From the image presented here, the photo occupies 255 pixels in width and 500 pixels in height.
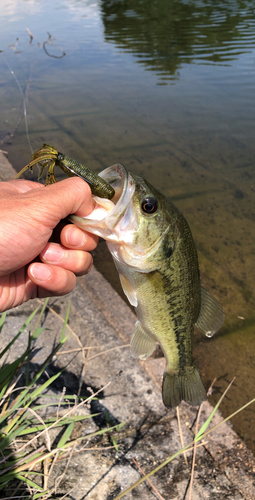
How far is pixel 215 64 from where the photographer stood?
11094 millimetres

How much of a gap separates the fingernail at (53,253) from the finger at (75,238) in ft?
0.26

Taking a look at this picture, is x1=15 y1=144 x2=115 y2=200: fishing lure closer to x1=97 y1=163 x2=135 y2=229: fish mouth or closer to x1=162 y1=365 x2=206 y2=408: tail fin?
x1=97 y1=163 x2=135 y2=229: fish mouth

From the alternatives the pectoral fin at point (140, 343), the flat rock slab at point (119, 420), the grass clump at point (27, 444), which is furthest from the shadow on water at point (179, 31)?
the grass clump at point (27, 444)

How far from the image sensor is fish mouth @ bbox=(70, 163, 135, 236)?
1683 millimetres

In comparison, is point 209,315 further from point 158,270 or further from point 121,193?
point 121,193

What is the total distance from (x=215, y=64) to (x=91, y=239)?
11.4m

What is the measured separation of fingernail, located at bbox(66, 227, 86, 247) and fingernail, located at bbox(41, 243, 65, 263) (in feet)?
0.37

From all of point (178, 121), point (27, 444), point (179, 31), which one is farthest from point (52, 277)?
point (179, 31)

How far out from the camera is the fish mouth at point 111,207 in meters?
1.68

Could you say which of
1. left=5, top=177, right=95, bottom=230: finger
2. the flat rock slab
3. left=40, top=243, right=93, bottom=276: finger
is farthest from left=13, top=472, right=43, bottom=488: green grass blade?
left=5, top=177, right=95, bottom=230: finger

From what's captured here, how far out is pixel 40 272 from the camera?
1991 mm

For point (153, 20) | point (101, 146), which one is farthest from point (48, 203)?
point (153, 20)

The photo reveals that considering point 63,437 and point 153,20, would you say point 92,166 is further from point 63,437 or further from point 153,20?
point 153,20

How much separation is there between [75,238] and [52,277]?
288mm
